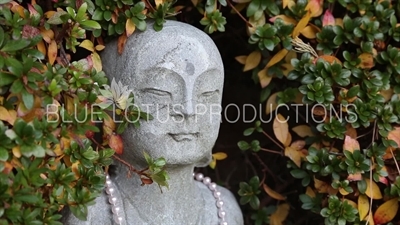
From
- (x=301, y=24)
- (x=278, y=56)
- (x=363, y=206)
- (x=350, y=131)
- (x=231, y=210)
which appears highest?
(x=301, y=24)

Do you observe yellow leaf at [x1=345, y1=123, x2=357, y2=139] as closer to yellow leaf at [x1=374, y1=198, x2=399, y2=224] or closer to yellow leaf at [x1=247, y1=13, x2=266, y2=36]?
yellow leaf at [x1=374, y1=198, x2=399, y2=224]

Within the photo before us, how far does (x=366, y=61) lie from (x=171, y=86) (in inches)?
22.3

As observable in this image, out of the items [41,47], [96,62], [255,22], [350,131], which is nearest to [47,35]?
[41,47]

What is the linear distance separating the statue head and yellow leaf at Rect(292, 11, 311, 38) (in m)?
0.28

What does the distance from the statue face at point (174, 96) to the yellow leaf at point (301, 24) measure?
0.97ft

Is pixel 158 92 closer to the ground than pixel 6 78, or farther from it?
closer to the ground

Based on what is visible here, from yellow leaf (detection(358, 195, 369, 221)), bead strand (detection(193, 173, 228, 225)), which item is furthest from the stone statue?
yellow leaf (detection(358, 195, 369, 221))

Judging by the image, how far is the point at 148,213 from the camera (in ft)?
5.16

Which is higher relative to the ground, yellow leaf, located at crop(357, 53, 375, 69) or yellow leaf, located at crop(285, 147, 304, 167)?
yellow leaf, located at crop(357, 53, 375, 69)

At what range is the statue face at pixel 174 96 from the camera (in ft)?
4.78

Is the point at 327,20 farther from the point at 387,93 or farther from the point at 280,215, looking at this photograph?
the point at 280,215

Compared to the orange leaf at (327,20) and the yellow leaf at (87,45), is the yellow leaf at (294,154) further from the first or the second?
the yellow leaf at (87,45)

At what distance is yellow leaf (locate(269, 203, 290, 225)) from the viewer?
1.89 meters

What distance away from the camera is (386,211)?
1645 mm
